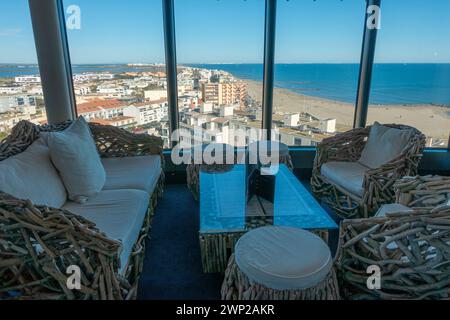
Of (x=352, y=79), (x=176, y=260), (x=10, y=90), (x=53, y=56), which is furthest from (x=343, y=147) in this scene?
(x=10, y=90)

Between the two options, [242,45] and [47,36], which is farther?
[242,45]

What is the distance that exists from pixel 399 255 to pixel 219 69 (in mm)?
2965

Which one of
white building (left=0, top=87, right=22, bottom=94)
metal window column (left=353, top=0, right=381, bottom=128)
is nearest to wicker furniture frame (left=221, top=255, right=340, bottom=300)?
metal window column (left=353, top=0, right=381, bottom=128)

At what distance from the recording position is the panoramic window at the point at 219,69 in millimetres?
3434

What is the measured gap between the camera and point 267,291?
1265 mm

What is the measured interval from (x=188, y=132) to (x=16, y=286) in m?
2.65

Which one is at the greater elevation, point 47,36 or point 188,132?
point 47,36

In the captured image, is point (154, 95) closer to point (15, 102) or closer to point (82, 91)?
point (82, 91)

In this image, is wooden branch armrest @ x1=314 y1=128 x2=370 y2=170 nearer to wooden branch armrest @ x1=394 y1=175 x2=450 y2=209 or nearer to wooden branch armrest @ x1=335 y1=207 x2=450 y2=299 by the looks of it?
wooden branch armrest @ x1=394 y1=175 x2=450 y2=209

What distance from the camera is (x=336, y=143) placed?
301 cm

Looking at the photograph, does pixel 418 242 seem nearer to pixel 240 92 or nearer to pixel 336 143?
pixel 336 143
